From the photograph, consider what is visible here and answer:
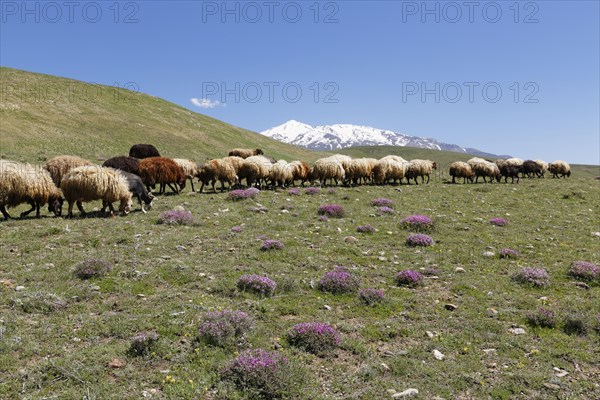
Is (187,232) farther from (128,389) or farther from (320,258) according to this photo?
(128,389)

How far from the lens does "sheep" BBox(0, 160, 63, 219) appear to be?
1512 centimetres

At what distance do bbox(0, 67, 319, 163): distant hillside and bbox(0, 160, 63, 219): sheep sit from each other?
2082cm

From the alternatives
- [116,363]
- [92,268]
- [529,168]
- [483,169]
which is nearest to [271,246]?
[92,268]

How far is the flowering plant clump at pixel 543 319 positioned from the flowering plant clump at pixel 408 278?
2.66 m

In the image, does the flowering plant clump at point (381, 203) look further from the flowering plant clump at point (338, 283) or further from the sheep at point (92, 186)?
the sheep at point (92, 186)

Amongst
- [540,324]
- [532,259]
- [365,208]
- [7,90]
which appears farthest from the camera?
[7,90]

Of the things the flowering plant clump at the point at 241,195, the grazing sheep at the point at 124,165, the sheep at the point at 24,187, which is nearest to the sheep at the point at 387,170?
the flowering plant clump at the point at 241,195

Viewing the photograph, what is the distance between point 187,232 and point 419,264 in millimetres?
8516

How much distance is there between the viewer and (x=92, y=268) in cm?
954

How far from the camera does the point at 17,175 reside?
15359mm

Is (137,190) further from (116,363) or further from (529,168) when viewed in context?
(529,168)

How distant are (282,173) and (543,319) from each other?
2171 centimetres

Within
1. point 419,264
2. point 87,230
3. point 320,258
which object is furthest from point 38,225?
point 419,264

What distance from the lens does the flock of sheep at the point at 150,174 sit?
1602 centimetres
